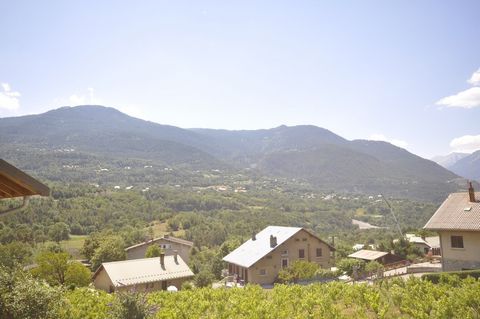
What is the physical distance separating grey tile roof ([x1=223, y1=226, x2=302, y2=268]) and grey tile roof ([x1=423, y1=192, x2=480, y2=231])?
22.3 metres

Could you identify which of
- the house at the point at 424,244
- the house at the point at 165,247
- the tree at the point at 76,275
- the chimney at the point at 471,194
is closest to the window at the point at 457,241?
the chimney at the point at 471,194

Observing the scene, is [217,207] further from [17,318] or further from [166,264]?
[17,318]

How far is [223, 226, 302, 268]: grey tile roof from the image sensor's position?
49.0 m

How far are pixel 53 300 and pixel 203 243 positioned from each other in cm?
9107

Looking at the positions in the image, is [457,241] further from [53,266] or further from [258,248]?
[53,266]

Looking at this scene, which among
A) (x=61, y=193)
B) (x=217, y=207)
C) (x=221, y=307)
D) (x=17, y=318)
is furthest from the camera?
(x=217, y=207)

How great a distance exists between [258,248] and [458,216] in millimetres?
28159

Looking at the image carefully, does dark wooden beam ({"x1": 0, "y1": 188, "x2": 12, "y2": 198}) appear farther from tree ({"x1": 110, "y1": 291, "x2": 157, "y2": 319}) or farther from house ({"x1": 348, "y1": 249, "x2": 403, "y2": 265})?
house ({"x1": 348, "y1": 249, "x2": 403, "y2": 265})

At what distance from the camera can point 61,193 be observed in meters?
135

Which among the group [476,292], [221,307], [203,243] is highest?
[476,292]

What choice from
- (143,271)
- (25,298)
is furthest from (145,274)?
(25,298)

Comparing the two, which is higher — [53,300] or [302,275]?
[53,300]

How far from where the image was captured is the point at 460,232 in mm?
29062

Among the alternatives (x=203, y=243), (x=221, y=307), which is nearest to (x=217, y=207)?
(x=203, y=243)
